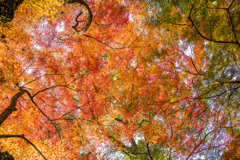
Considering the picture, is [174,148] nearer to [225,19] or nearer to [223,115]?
[223,115]

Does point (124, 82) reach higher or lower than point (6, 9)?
higher

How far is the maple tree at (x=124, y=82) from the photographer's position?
566 centimetres

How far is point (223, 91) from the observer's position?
602 cm

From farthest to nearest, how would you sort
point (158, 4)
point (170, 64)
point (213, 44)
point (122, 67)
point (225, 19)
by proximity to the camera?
point (122, 67) → point (170, 64) → point (158, 4) → point (213, 44) → point (225, 19)

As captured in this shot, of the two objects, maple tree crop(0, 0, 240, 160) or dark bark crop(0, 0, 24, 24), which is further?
maple tree crop(0, 0, 240, 160)

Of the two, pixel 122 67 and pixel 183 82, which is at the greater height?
pixel 122 67

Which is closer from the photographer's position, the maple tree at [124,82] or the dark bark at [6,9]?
the dark bark at [6,9]

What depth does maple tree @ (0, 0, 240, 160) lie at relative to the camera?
566 cm

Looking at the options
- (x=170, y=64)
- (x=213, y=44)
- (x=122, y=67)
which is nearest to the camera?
(x=213, y=44)

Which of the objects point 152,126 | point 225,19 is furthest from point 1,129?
point 225,19

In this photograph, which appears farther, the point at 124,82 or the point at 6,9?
the point at 124,82

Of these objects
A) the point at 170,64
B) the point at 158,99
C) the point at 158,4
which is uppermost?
the point at 158,4

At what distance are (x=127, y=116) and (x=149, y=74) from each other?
14.3 ft

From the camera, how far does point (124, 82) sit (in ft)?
34.1
